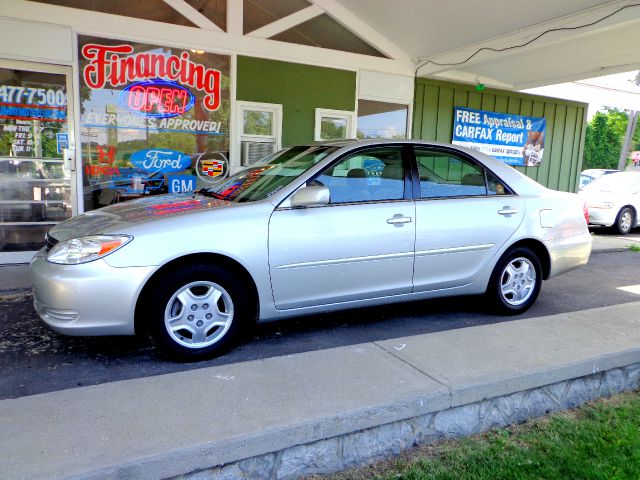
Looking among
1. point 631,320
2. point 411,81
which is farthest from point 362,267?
point 411,81

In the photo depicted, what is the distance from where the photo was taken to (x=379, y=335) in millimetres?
4242

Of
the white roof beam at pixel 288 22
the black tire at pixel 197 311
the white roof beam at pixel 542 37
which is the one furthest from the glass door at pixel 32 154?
the white roof beam at pixel 542 37

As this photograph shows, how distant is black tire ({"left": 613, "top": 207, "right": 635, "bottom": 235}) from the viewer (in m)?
12.2

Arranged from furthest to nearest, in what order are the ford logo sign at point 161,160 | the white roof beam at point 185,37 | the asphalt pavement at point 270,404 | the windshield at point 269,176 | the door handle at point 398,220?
the ford logo sign at point 161,160, the white roof beam at point 185,37, the door handle at point 398,220, the windshield at point 269,176, the asphalt pavement at point 270,404

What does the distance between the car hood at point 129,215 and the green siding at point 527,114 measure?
21.0 feet

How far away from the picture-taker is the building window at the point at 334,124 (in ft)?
27.6

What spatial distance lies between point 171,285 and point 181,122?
4.70 meters

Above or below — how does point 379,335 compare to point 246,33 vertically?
below

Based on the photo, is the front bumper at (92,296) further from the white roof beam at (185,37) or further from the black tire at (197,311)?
the white roof beam at (185,37)

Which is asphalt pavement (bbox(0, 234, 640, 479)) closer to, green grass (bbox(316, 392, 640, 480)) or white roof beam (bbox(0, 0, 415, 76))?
green grass (bbox(316, 392, 640, 480))

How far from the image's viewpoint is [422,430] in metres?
2.69

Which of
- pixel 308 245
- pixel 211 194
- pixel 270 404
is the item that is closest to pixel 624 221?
pixel 308 245

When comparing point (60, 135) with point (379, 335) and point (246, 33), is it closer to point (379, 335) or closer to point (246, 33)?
point (246, 33)

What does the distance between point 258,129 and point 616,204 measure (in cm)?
904
